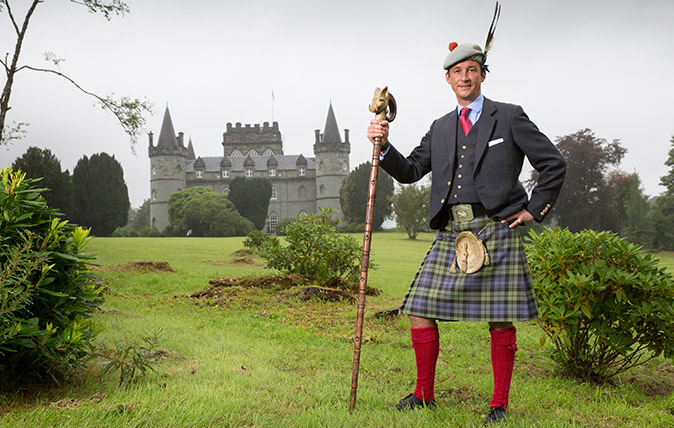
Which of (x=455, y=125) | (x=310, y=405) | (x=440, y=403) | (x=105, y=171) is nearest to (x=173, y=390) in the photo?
(x=310, y=405)

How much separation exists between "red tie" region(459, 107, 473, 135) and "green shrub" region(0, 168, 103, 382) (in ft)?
9.48

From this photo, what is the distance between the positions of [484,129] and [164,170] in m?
67.5

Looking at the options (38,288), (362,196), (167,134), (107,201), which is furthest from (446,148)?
(167,134)

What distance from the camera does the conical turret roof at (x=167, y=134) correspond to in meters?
66.0

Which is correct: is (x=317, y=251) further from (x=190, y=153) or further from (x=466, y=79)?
(x=190, y=153)

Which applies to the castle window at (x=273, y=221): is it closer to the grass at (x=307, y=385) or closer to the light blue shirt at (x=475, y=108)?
the grass at (x=307, y=385)

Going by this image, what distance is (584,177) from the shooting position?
39.9 meters

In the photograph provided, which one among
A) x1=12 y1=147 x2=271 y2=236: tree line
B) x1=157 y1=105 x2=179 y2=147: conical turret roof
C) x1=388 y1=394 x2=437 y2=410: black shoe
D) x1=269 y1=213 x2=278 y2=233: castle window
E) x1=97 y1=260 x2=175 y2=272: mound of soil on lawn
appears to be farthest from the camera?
x1=269 y1=213 x2=278 y2=233: castle window

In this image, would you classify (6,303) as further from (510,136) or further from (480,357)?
(480,357)

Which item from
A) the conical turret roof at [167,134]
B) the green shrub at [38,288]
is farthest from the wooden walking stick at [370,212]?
the conical turret roof at [167,134]

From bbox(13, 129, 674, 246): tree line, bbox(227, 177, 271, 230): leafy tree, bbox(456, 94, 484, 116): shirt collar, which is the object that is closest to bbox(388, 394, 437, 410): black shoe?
bbox(456, 94, 484, 116): shirt collar

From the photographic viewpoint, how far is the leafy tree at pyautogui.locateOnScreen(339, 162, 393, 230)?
54.4 metres

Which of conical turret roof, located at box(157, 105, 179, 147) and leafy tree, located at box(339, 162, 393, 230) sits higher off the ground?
conical turret roof, located at box(157, 105, 179, 147)

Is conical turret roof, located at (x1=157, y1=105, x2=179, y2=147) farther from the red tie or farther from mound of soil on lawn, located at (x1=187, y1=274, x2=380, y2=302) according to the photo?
the red tie
